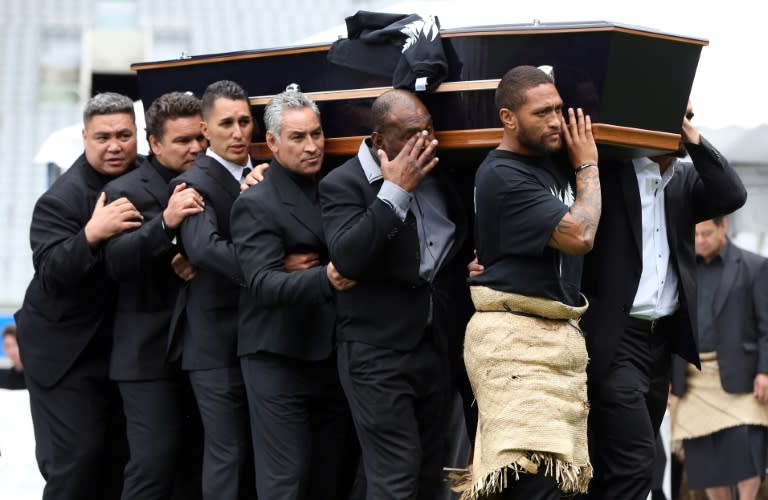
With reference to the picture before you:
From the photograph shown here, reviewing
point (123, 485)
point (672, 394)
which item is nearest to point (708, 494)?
point (672, 394)

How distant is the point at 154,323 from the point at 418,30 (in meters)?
1.64

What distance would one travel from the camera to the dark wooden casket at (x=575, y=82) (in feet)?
15.2

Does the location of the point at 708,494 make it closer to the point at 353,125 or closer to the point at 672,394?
the point at 672,394

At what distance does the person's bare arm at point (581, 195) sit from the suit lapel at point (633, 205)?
0.45 m

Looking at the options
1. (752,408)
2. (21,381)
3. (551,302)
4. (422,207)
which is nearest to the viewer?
(551,302)

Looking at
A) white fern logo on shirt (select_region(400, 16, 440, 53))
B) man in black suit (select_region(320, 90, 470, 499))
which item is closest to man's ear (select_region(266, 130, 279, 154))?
man in black suit (select_region(320, 90, 470, 499))

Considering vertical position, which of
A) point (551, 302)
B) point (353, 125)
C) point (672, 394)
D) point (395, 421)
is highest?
point (353, 125)

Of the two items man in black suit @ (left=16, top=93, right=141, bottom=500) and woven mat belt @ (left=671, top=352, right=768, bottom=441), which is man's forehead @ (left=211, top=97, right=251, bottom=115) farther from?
woven mat belt @ (left=671, top=352, right=768, bottom=441)

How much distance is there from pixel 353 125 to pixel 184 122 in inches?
30.9

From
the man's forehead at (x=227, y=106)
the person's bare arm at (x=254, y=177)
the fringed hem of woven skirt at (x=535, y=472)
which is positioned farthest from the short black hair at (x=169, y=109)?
the fringed hem of woven skirt at (x=535, y=472)

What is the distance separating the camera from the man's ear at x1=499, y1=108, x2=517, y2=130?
4.50m

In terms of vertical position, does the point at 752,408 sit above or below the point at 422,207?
below

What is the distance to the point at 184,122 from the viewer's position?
5.54 meters

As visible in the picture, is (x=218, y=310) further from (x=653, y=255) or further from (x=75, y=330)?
(x=653, y=255)
